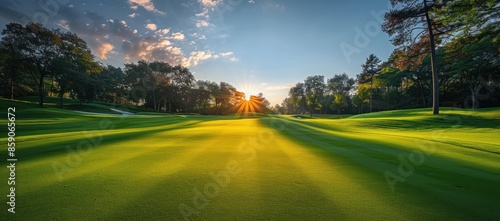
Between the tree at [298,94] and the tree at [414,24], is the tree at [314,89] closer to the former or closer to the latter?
the tree at [298,94]

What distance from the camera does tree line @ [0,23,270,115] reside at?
29.2 m

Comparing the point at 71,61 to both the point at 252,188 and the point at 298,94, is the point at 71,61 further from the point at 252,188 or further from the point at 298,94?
the point at 298,94

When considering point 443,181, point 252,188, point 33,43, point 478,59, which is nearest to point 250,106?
point 33,43

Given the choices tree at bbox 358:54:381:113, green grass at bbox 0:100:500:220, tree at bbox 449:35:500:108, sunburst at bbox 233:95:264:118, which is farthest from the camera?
sunburst at bbox 233:95:264:118

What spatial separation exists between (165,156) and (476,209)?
19.8 feet

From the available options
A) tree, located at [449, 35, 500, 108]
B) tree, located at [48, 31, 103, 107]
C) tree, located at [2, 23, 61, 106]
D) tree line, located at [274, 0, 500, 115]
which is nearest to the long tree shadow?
tree line, located at [274, 0, 500, 115]

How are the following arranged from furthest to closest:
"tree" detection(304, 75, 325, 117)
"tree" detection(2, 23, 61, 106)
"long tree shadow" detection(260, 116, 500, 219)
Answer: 1. "tree" detection(304, 75, 325, 117)
2. "tree" detection(2, 23, 61, 106)
3. "long tree shadow" detection(260, 116, 500, 219)

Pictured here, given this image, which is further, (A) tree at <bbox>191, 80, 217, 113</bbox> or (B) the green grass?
(A) tree at <bbox>191, 80, 217, 113</bbox>

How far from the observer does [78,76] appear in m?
33.0

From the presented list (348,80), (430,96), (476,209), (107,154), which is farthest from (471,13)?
(348,80)

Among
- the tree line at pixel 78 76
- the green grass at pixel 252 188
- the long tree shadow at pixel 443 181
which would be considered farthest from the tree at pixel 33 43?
the long tree shadow at pixel 443 181

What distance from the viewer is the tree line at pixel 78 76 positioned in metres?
29.2

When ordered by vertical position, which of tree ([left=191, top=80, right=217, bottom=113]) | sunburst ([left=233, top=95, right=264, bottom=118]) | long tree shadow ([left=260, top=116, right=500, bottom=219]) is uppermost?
tree ([left=191, top=80, right=217, bottom=113])

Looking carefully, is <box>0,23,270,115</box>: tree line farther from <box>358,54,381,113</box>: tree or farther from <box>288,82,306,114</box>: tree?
<box>358,54,381,113</box>: tree
